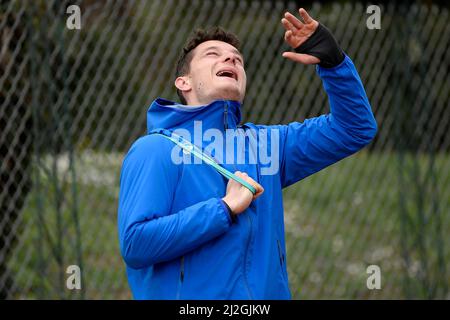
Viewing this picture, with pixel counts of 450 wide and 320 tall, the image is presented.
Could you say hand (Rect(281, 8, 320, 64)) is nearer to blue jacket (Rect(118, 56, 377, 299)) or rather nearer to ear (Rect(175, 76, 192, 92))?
blue jacket (Rect(118, 56, 377, 299))

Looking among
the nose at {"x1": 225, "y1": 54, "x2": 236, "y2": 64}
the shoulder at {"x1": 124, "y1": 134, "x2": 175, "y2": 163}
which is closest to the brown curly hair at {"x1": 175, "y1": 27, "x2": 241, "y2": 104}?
the nose at {"x1": 225, "y1": 54, "x2": 236, "y2": 64}

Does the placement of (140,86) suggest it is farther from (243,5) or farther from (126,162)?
(126,162)

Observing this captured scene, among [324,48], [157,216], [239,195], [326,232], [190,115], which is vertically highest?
[324,48]

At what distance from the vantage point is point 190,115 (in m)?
2.44

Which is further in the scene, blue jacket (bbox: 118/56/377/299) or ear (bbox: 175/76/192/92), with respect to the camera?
ear (bbox: 175/76/192/92)

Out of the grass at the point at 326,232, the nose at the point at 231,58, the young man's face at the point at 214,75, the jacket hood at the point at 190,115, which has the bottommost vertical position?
the grass at the point at 326,232

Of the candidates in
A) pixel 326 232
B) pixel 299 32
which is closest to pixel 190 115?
pixel 299 32

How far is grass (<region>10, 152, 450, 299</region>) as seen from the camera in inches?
171

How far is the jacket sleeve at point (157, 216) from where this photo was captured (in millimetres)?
2189

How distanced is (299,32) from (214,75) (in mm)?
338

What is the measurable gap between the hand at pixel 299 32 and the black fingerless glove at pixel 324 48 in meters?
0.02

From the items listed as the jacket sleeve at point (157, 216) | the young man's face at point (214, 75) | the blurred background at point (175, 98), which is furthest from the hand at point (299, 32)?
the blurred background at point (175, 98)

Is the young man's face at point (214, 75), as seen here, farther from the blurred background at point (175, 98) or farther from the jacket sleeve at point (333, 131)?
the blurred background at point (175, 98)

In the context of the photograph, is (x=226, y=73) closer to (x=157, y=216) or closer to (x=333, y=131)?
(x=333, y=131)
